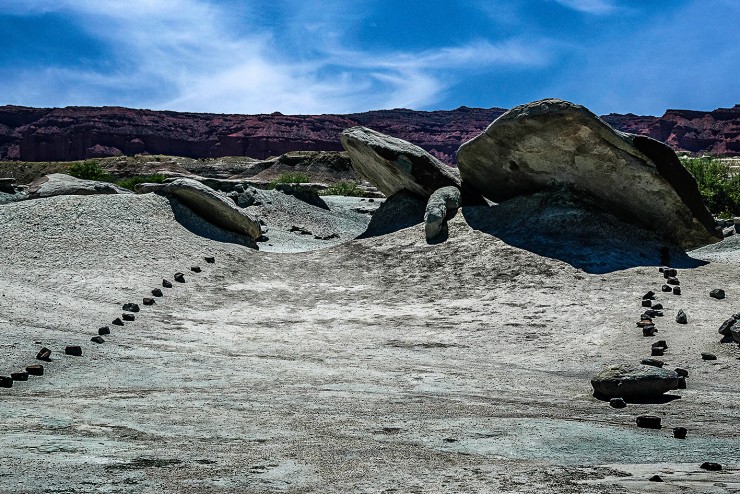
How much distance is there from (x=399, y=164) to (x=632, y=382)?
553 inches

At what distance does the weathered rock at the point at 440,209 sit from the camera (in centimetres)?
1830

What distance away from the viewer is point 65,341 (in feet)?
33.4

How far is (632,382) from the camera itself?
26.4ft

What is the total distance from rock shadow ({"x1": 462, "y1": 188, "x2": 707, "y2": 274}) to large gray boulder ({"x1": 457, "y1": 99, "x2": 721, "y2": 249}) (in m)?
0.35

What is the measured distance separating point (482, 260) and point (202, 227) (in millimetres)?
7213

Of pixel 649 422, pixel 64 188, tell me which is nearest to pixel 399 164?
pixel 64 188

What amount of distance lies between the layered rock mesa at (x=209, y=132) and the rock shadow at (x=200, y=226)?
110 m

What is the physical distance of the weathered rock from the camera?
18297 mm

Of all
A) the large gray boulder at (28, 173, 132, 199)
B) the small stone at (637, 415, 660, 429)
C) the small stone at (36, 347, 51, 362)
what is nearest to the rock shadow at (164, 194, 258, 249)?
the large gray boulder at (28, 173, 132, 199)

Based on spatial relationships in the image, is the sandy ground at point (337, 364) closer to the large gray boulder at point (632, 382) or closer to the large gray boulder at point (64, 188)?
the large gray boulder at point (632, 382)

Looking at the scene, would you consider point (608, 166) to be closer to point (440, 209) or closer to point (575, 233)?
point (575, 233)

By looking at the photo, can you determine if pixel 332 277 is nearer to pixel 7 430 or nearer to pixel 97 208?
pixel 97 208

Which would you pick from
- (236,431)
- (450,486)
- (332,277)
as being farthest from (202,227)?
(450,486)

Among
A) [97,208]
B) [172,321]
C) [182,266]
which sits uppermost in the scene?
[97,208]
